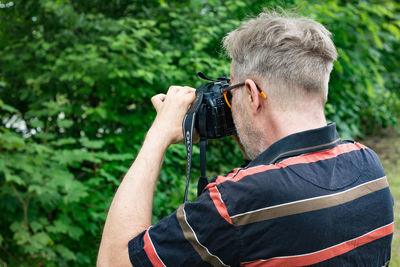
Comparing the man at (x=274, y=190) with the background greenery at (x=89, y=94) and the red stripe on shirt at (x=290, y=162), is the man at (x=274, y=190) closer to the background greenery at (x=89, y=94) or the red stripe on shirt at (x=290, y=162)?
the red stripe on shirt at (x=290, y=162)

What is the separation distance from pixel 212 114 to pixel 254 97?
0.80ft

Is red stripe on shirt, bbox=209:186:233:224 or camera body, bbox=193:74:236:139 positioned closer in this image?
red stripe on shirt, bbox=209:186:233:224

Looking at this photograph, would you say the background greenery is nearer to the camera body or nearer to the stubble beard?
the camera body

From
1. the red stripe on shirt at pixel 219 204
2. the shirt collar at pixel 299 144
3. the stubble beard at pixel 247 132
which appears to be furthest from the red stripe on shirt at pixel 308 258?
the stubble beard at pixel 247 132

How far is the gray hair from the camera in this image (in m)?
1.20

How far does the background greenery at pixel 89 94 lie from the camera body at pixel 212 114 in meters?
1.66

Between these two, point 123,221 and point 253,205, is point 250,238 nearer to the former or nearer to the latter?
point 253,205

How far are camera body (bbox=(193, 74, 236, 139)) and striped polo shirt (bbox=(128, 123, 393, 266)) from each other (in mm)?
356

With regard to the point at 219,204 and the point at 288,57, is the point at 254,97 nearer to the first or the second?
the point at 288,57

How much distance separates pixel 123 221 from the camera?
1132 mm

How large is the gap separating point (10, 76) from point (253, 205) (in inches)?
133

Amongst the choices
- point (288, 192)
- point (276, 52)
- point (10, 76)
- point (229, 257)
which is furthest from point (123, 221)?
point (10, 76)

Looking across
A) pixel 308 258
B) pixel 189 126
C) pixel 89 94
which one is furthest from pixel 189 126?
pixel 89 94

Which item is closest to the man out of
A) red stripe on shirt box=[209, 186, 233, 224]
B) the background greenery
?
red stripe on shirt box=[209, 186, 233, 224]
